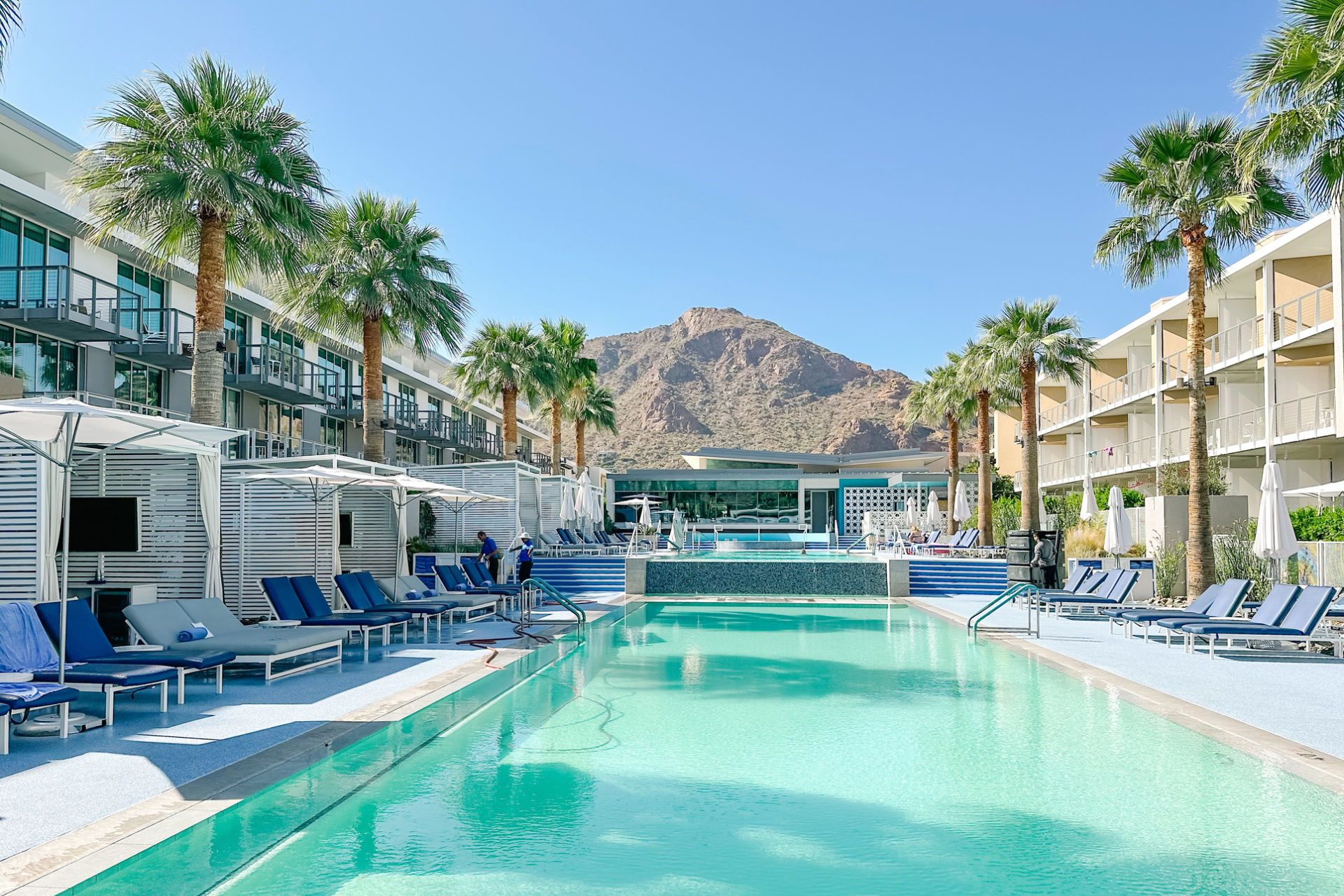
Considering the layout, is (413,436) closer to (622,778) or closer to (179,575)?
(179,575)

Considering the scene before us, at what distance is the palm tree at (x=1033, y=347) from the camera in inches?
998

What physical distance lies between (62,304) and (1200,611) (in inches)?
774

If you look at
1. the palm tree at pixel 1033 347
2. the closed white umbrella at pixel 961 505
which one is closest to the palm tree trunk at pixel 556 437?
the closed white umbrella at pixel 961 505

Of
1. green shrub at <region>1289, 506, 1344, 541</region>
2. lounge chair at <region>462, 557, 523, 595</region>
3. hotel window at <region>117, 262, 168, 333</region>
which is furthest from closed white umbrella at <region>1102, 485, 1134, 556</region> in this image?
hotel window at <region>117, 262, 168, 333</region>

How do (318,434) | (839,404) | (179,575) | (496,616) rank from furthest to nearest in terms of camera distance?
(839,404) < (318,434) < (496,616) < (179,575)

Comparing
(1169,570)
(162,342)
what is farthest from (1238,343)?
(162,342)

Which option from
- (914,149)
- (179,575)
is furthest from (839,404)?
(179,575)

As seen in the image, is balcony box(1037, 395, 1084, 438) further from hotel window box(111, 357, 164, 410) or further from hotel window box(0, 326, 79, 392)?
hotel window box(0, 326, 79, 392)

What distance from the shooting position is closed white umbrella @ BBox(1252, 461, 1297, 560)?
12.4 metres

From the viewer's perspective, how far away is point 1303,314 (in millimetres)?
24781

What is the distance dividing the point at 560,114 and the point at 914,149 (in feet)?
51.1

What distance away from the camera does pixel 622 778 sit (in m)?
6.31

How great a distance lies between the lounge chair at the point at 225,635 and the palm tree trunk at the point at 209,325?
Result: 3773mm

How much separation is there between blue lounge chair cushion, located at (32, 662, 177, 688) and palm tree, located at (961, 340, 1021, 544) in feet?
75.1
